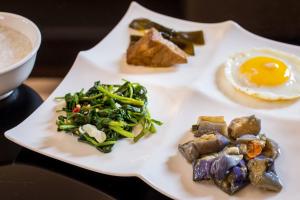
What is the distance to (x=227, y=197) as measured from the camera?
5.36 ft

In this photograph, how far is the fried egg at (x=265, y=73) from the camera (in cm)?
222

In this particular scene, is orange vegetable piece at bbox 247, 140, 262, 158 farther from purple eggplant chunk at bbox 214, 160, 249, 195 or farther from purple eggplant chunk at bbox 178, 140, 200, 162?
purple eggplant chunk at bbox 178, 140, 200, 162

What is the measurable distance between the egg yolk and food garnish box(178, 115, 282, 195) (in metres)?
0.45

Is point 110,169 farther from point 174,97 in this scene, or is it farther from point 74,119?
point 174,97

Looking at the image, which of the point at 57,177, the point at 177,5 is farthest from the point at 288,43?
the point at 57,177

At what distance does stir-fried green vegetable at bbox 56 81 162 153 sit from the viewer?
73.5 inches

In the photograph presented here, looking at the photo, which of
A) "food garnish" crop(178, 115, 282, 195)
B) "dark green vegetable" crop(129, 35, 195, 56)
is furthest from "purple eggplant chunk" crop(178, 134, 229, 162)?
"dark green vegetable" crop(129, 35, 195, 56)

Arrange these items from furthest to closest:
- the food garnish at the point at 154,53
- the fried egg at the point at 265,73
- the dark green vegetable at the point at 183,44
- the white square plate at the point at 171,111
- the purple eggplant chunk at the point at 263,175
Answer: the dark green vegetable at the point at 183,44
the food garnish at the point at 154,53
the fried egg at the point at 265,73
the white square plate at the point at 171,111
the purple eggplant chunk at the point at 263,175

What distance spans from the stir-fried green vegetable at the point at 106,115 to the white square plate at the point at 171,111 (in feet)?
0.13

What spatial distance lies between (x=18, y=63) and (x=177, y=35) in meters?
0.98

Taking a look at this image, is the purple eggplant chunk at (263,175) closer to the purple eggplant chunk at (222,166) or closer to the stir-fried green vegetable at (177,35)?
the purple eggplant chunk at (222,166)

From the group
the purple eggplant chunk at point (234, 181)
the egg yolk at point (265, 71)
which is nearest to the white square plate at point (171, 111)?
the purple eggplant chunk at point (234, 181)

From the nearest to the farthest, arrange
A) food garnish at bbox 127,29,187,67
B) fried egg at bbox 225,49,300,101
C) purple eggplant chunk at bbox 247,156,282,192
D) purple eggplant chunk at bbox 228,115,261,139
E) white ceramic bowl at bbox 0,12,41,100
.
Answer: purple eggplant chunk at bbox 247,156,282,192, purple eggplant chunk at bbox 228,115,261,139, white ceramic bowl at bbox 0,12,41,100, fried egg at bbox 225,49,300,101, food garnish at bbox 127,29,187,67

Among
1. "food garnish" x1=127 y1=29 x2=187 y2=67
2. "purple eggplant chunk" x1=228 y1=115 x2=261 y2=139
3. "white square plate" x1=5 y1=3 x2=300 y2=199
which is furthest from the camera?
"food garnish" x1=127 y1=29 x2=187 y2=67
